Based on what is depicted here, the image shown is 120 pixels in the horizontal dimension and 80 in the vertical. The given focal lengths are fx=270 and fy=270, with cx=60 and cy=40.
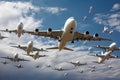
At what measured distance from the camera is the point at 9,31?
418ft

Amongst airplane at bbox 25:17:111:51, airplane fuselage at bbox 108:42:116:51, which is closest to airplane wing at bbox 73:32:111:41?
airplane at bbox 25:17:111:51

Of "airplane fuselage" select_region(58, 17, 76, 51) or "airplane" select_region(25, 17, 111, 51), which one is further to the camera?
"airplane" select_region(25, 17, 111, 51)

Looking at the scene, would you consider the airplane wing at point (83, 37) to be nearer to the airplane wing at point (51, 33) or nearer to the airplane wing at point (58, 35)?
the airplane wing at point (58, 35)

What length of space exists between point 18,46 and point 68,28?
72.2 metres

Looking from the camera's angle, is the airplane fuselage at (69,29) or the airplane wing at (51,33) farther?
the airplane wing at (51,33)

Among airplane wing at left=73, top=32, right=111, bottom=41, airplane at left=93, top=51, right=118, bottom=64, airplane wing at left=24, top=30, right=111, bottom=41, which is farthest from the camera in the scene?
airplane at left=93, top=51, right=118, bottom=64

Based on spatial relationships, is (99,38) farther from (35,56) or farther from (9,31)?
(35,56)

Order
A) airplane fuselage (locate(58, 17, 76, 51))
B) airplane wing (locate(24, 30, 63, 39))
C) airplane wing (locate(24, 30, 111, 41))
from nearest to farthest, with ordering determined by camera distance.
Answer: airplane fuselage (locate(58, 17, 76, 51))
airplane wing (locate(24, 30, 63, 39))
airplane wing (locate(24, 30, 111, 41))

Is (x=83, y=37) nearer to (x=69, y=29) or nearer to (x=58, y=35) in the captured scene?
(x=58, y=35)

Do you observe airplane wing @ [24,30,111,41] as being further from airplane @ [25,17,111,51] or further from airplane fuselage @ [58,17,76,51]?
airplane fuselage @ [58,17,76,51]

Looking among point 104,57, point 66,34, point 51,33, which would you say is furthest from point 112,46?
point 66,34

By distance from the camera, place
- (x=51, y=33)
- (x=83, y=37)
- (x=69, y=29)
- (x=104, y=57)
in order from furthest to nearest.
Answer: (x=104, y=57) < (x=83, y=37) < (x=51, y=33) < (x=69, y=29)

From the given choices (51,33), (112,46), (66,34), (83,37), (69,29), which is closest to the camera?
(69,29)

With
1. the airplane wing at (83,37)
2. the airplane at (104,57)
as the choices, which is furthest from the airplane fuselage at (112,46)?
the airplane wing at (83,37)
